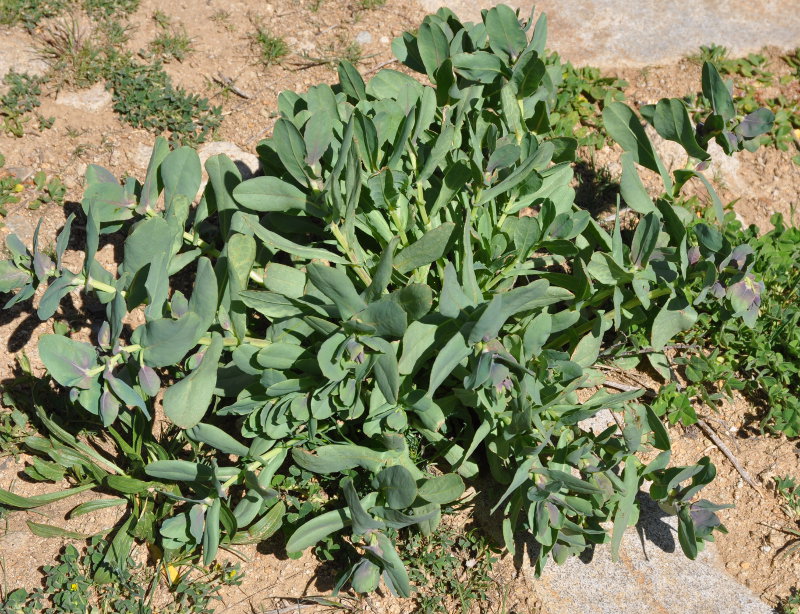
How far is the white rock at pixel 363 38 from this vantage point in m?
3.98

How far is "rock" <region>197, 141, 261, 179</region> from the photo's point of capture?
3.52 meters

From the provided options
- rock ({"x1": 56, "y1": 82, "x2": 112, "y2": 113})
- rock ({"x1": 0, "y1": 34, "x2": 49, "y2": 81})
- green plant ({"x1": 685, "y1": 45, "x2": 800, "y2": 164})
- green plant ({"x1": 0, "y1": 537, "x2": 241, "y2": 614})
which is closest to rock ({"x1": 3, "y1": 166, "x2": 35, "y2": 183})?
rock ({"x1": 56, "y1": 82, "x2": 112, "y2": 113})

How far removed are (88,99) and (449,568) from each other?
8.17 ft

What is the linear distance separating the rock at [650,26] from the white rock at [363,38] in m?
0.37

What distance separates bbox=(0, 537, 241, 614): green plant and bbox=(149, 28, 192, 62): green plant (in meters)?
2.19

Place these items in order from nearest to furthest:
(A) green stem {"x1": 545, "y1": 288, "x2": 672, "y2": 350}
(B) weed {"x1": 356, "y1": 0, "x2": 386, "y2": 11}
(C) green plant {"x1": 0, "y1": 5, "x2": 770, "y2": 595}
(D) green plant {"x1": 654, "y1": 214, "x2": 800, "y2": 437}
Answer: (C) green plant {"x1": 0, "y1": 5, "x2": 770, "y2": 595} < (A) green stem {"x1": 545, "y1": 288, "x2": 672, "y2": 350} < (D) green plant {"x1": 654, "y1": 214, "x2": 800, "y2": 437} < (B) weed {"x1": 356, "y1": 0, "x2": 386, "y2": 11}

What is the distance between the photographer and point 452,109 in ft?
8.56

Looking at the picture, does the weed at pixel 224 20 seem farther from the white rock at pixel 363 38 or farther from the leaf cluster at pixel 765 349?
the leaf cluster at pixel 765 349

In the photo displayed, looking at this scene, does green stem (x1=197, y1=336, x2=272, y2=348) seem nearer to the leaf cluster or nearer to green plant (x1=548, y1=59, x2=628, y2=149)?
the leaf cluster

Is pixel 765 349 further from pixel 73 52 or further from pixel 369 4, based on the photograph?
pixel 73 52

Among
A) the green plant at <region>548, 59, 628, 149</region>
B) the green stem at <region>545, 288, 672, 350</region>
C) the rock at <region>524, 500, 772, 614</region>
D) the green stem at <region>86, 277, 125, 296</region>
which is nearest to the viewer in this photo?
the green stem at <region>86, 277, 125, 296</region>

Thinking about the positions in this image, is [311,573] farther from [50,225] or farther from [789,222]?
[789,222]

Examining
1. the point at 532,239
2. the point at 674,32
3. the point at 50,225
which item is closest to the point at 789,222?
the point at 674,32

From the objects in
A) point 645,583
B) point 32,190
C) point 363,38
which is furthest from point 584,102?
point 32,190
